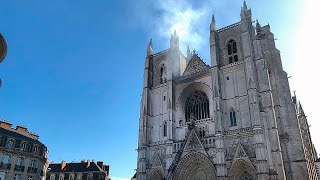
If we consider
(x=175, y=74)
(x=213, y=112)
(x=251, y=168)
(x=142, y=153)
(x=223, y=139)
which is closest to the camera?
(x=251, y=168)

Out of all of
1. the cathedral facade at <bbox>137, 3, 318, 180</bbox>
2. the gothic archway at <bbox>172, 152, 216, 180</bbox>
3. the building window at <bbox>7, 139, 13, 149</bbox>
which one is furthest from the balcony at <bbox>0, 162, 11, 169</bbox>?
the gothic archway at <bbox>172, 152, 216, 180</bbox>

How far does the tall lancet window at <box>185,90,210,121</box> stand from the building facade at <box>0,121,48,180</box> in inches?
722

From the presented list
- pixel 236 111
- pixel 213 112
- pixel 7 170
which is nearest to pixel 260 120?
pixel 236 111

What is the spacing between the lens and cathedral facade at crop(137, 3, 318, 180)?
78.3 ft

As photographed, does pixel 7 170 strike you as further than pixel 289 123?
Yes

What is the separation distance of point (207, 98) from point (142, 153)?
9272 mm

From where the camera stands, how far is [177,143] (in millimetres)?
28391

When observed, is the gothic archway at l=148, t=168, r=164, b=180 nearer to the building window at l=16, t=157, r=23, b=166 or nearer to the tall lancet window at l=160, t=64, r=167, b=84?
the tall lancet window at l=160, t=64, r=167, b=84

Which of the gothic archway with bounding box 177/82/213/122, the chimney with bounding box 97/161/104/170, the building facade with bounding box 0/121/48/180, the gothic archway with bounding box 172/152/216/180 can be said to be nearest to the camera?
the gothic archway with bounding box 172/152/216/180

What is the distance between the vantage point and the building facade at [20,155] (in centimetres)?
2914

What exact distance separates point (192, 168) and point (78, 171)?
21256 mm

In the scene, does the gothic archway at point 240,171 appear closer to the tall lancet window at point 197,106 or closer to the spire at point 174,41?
the tall lancet window at point 197,106

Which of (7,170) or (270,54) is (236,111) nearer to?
(270,54)

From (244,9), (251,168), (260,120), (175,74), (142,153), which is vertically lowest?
(251,168)
